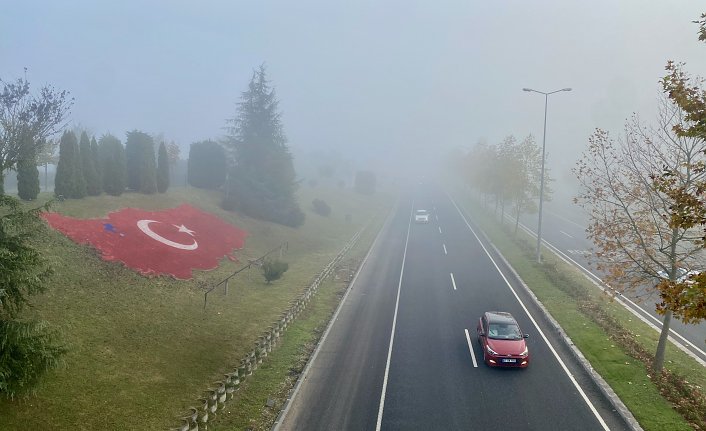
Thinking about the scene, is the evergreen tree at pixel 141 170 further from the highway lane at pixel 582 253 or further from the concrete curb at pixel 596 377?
the highway lane at pixel 582 253

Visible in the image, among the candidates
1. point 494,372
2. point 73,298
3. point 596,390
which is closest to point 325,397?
point 494,372

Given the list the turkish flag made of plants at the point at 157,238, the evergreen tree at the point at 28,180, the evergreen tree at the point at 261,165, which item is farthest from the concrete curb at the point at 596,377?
the evergreen tree at the point at 28,180

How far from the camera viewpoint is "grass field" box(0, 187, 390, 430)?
12930mm

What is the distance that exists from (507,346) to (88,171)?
95.8ft

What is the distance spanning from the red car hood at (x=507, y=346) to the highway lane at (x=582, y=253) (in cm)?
451

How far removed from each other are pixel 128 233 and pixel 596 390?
2553 cm

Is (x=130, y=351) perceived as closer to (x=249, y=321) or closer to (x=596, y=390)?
(x=249, y=321)

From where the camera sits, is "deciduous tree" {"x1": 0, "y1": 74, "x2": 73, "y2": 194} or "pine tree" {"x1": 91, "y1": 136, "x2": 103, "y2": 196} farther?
"pine tree" {"x1": 91, "y1": 136, "x2": 103, "y2": 196}

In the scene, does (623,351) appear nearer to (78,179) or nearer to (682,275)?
(682,275)

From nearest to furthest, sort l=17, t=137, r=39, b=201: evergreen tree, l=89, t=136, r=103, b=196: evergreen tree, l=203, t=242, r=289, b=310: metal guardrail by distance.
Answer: l=203, t=242, r=289, b=310: metal guardrail → l=17, t=137, r=39, b=201: evergreen tree → l=89, t=136, r=103, b=196: evergreen tree

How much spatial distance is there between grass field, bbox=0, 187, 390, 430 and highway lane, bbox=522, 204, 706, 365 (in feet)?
51.2

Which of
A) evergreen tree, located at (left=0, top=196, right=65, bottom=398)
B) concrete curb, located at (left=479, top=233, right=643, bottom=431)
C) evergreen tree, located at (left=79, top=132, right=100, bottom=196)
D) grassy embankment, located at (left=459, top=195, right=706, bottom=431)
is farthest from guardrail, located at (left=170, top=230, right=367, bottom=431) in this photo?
evergreen tree, located at (left=79, top=132, right=100, bottom=196)

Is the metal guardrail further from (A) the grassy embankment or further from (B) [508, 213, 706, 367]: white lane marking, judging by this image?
(B) [508, 213, 706, 367]: white lane marking

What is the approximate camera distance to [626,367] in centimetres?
1738
